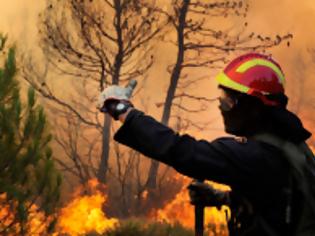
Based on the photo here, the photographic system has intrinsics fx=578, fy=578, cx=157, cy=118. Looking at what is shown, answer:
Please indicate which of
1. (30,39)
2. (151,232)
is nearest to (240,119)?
(151,232)

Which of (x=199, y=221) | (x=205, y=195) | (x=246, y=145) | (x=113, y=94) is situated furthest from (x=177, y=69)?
(x=246, y=145)

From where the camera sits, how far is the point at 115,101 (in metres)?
2.10

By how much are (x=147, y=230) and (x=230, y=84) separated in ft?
20.7

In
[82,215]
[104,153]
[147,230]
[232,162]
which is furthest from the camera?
[104,153]

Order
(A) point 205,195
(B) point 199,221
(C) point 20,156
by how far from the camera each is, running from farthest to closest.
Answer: (C) point 20,156
(A) point 205,195
(B) point 199,221

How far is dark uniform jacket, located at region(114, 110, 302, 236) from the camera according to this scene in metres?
1.91

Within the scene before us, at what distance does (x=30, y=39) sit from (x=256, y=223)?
1826 cm

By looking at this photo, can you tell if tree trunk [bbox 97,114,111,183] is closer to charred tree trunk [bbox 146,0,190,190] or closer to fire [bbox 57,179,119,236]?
fire [bbox 57,179,119,236]

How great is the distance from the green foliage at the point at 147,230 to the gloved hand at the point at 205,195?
536 centimetres

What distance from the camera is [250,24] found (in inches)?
725

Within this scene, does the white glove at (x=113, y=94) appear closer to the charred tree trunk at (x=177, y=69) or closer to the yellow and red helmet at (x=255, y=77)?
the yellow and red helmet at (x=255, y=77)

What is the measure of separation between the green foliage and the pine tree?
49.4 inches

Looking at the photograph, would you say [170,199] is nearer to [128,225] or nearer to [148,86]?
[148,86]

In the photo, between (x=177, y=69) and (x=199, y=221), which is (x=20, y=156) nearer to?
(x=199, y=221)
